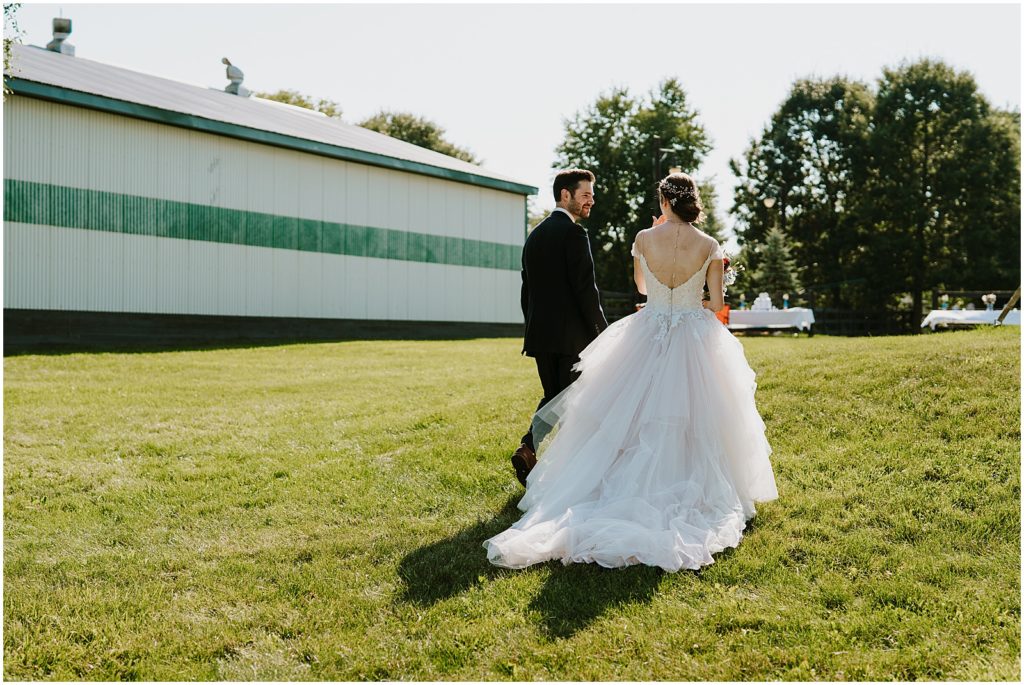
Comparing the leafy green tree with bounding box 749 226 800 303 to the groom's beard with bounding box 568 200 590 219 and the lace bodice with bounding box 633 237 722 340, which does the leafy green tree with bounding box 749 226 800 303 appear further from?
the lace bodice with bounding box 633 237 722 340

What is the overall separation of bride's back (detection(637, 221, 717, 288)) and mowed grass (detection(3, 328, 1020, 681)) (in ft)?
6.16

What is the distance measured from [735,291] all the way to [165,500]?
4329 centimetres

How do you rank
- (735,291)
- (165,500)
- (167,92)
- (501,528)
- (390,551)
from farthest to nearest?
(735,291)
(167,92)
(165,500)
(501,528)
(390,551)

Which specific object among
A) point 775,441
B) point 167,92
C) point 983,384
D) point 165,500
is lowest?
point 165,500

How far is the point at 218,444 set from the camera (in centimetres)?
941

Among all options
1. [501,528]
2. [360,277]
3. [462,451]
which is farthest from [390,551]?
[360,277]

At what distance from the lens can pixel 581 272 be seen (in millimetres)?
6691

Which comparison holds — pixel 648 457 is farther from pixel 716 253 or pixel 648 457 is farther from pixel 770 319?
pixel 770 319

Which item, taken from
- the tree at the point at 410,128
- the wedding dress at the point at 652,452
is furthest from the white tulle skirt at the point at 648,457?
the tree at the point at 410,128

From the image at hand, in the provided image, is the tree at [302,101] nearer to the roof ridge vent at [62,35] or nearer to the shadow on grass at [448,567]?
the roof ridge vent at [62,35]

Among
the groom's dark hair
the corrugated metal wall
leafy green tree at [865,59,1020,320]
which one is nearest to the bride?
the groom's dark hair

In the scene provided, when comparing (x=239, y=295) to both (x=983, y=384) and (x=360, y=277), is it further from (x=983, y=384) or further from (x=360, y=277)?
(x=983, y=384)

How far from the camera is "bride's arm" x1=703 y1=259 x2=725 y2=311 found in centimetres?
616

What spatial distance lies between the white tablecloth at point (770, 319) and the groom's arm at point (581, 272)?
20.8 m
